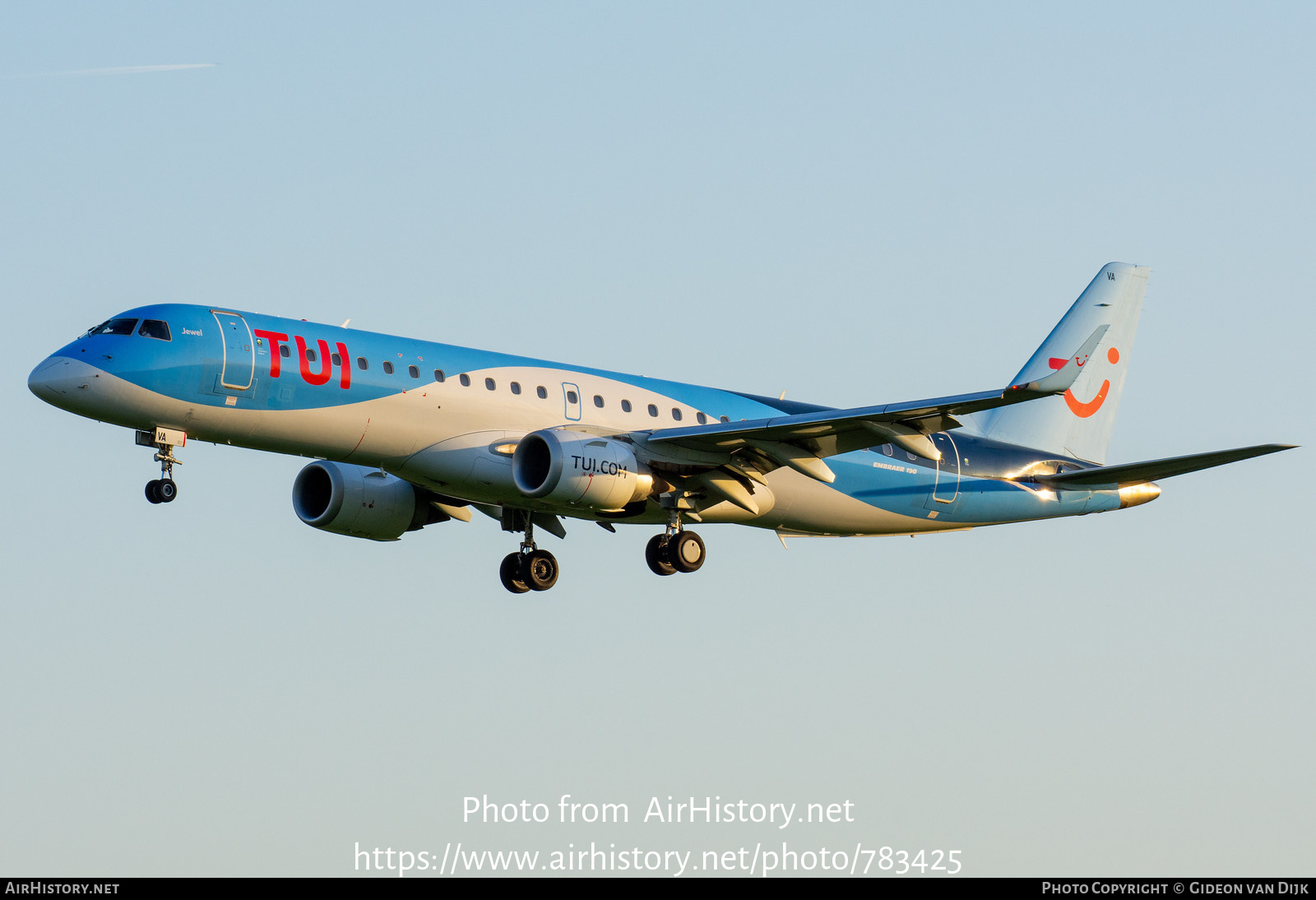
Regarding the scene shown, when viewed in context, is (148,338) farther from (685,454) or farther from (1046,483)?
(1046,483)

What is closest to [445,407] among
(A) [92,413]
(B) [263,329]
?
(B) [263,329]

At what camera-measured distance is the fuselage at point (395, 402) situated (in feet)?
106

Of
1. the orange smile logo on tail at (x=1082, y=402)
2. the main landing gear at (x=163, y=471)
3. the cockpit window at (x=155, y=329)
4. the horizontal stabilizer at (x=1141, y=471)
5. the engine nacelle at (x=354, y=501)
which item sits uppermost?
the orange smile logo on tail at (x=1082, y=402)

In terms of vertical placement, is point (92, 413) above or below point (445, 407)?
below

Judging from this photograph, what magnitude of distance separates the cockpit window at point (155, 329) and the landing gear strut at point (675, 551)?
36.3 ft

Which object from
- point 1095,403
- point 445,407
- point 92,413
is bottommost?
point 92,413

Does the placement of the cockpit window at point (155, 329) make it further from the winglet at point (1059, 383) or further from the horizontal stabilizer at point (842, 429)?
the winglet at point (1059, 383)

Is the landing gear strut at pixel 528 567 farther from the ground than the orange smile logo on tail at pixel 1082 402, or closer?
closer

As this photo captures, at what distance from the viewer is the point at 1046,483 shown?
43031 mm

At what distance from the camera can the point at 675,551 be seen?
37156 millimetres

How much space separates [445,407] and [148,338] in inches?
231

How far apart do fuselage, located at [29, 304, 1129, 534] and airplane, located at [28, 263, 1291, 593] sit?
4 cm

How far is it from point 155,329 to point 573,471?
27.6ft

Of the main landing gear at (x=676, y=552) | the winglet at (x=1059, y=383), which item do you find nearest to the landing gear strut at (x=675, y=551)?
the main landing gear at (x=676, y=552)
